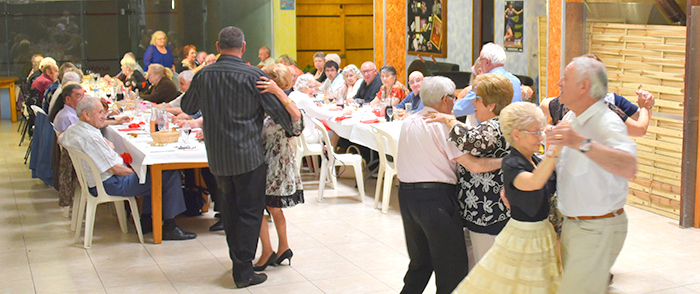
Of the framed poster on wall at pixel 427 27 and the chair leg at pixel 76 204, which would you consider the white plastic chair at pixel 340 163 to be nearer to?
the chair leg at pixel 76 204

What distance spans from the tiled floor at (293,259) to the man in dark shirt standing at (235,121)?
1.94ft

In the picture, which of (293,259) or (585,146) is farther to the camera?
(293,259)

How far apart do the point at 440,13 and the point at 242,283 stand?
8.07 meters

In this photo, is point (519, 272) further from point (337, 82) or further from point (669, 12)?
point (337, 82)

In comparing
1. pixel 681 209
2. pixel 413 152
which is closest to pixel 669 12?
pixel 681 209

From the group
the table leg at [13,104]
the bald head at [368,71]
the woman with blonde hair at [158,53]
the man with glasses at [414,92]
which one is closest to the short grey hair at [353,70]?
the bald head at [368,71]

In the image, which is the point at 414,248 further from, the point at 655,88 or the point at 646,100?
the point at 655,88

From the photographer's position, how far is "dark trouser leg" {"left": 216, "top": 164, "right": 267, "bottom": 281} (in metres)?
4.35

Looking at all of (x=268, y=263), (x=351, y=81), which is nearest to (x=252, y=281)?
(x=268, y=263)

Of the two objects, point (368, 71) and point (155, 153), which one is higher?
point (368, 71)

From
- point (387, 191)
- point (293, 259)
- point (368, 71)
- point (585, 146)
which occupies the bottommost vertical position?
point (293, 259)

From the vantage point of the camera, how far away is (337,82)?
33.0 feet

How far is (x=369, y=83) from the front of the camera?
885 cm

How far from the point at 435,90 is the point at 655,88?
11.6 ft
